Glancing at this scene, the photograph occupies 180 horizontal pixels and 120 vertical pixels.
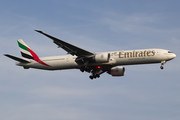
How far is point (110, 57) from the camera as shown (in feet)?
147

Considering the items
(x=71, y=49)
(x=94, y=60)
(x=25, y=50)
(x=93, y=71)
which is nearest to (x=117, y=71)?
(x=93, y=71)

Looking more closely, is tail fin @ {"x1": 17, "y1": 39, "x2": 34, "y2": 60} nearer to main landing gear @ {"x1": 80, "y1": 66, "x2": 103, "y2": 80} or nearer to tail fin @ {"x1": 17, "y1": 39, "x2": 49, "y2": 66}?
tail fin @ {"x1": 17, "y1": 39, "x2": 49, "y2": 66}

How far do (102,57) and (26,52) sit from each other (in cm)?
1495

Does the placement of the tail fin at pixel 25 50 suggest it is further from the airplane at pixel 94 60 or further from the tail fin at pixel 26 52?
the airplane at pixel 94 60

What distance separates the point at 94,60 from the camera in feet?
146

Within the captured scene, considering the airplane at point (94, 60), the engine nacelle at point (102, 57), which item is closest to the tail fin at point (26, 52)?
the airplane at point (94, 60)

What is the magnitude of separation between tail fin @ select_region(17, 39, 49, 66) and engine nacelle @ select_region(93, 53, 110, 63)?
9.91 metres

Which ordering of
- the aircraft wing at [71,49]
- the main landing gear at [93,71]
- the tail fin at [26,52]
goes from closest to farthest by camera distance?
the aircraft wing at [71,49]
the main landing gear at [93,71]
the tail fin at [26,52]

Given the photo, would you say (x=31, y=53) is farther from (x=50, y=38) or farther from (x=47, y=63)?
(x=50, y=38)

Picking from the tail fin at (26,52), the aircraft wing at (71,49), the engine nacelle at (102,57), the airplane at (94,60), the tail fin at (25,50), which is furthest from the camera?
the tail fin at (25,50)

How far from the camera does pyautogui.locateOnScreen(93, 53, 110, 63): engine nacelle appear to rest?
4378 centimetres

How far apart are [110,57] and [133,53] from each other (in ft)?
11.5

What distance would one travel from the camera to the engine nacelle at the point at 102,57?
4378 cm

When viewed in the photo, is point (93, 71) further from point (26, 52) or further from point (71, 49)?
point (26, 52)
